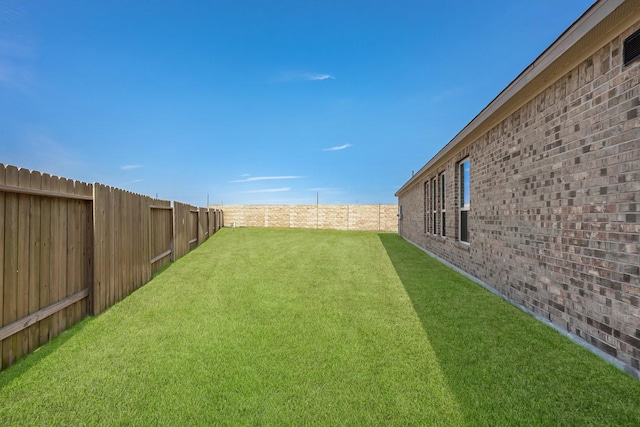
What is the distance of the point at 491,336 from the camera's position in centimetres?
321

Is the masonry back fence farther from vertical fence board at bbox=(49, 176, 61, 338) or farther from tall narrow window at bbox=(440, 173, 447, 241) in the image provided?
tall narrow window at bbox=(440, 173, 447, 241)

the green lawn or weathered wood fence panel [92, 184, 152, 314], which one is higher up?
weathered wood fence panel [92, 184, 152, 314]

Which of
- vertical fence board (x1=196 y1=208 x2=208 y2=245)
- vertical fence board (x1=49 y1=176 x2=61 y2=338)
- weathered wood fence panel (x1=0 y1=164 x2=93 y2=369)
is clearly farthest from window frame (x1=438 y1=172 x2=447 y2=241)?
vertical fence board (x1=196 y1=208 x2=208 y2=245)

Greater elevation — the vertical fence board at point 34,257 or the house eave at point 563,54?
the house eave at point 563,54

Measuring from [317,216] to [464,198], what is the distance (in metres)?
18.5

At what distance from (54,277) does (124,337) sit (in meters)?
1.13

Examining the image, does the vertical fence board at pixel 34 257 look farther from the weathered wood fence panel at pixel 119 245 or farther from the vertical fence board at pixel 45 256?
the weathered wood fence panel at pixel 119 245

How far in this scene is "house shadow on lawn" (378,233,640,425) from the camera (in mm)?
1949

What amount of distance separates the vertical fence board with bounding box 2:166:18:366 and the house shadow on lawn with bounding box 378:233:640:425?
418cm

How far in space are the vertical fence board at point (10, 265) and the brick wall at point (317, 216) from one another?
22347 millimetres

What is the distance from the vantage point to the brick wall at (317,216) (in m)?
24.3

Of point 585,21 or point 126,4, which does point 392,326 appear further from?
point 126,4

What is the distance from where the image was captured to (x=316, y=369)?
Result: 101 inches

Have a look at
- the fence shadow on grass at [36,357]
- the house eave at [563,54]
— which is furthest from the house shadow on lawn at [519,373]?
the fence shadow on grass at [36,357]
